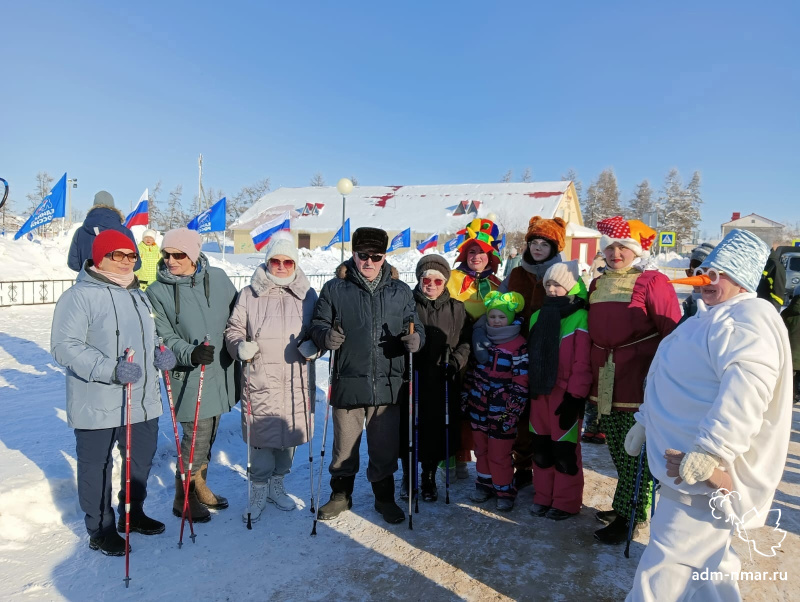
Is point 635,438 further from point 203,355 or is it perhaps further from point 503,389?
point 203,355

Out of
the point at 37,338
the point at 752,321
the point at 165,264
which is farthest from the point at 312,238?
the point at 752,321

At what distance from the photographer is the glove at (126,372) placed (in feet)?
9.90

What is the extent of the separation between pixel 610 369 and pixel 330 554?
2.31 meters

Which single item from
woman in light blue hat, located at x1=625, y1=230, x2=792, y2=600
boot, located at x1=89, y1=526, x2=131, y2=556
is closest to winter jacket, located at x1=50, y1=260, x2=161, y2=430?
boot, located at x1=89, y1=526, x2=131, y2=556

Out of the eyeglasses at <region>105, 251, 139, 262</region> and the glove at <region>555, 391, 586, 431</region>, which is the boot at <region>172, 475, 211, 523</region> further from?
the glove at <region>555, 391, 586, 431</region>

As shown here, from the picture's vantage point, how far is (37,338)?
8859mm

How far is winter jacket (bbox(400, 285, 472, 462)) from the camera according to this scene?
162 inches

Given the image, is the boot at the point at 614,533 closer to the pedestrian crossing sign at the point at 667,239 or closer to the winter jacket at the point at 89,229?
the winter jacket at the point at 89,229

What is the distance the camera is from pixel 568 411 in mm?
3658

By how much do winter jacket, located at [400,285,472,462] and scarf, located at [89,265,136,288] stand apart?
216 cm

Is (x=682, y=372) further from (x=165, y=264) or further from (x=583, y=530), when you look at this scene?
(x=165, y=264)

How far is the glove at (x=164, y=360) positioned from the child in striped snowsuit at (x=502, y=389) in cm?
230

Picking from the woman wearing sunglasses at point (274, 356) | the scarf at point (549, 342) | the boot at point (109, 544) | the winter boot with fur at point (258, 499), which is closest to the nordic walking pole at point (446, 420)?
the scarf at point (549, 342)

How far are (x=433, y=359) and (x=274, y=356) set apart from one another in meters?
1.28
